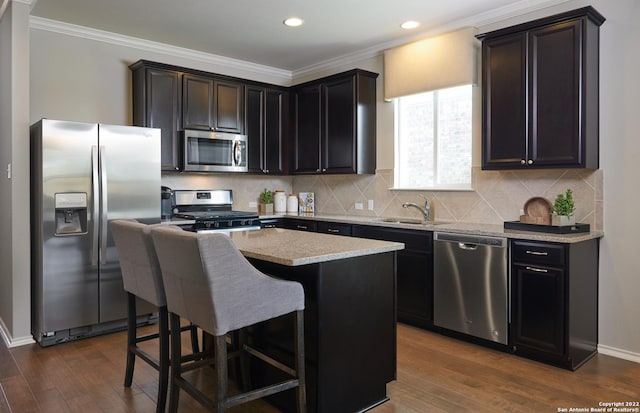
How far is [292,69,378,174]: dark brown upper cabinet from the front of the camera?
4801mm

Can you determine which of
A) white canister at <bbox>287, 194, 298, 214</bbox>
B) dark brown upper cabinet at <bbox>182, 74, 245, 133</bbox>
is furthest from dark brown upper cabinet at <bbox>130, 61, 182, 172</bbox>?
white canister at <bbox>287, 194, 298, 214</bbox>

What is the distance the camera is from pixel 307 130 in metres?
5.35

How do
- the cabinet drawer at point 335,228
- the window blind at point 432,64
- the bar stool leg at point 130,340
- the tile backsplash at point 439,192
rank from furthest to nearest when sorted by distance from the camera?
the cabinet drawer at point 335,228, the window blind at point 432,64, the tile backsplash at point 439,192, the bar stool leg at point 130,340

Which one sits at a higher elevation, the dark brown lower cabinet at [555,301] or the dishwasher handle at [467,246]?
the dishwasher handle at [467,246]

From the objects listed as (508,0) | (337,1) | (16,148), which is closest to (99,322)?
(16,148)

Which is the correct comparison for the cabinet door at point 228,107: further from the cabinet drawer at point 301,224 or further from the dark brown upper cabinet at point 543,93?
the dark brown upper cabinet at point 543,93

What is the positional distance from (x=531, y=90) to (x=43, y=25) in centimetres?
413

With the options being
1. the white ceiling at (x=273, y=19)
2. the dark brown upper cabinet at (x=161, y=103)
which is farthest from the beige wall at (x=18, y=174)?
the dark brown upper cabinet at (x=161, y=103)

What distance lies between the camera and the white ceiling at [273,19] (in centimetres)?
371

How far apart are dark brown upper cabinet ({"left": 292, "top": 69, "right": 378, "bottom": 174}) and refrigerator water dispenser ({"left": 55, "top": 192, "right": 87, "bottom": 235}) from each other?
8.11 feet

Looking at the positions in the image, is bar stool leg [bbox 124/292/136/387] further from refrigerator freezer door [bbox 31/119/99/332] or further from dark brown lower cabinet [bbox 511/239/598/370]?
dark brown lower cabinet [bbox 511/239/598/370]

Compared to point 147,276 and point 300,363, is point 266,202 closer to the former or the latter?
point 147,276

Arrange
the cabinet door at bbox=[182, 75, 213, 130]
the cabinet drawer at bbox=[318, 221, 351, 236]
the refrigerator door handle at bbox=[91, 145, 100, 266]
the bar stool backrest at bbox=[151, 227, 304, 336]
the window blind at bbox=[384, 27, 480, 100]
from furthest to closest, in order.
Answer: the cabinet door at bbox=[182, 75, 213, 130] < the cabinet drawer at bbox=[318, 221, 351, 236] < the window blind at bbox=[384, 27, 480, 100] < the refrigerator door handle at bbox=[91, 145, 100, 266] < the bar stool backrest at bbox=[151, 227, 304, 336]

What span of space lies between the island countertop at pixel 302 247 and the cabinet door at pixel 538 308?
1184 mm
